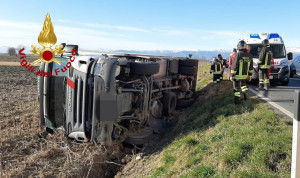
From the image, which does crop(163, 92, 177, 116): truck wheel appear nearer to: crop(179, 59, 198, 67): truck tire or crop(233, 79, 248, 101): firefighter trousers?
crop(179, 59, 198, 67): truck tire

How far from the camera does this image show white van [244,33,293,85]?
10148 millimetres

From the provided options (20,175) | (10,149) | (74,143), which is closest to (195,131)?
(74,143)

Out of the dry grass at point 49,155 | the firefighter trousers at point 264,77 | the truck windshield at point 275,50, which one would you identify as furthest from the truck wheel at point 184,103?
the truck windshield at point 275,50

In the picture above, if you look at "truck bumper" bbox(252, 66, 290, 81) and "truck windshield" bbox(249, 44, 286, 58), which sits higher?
"truck windshield" bbox(249, 44, 286, 58)

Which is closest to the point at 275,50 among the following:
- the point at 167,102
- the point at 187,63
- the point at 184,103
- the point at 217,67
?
the point at 217,67

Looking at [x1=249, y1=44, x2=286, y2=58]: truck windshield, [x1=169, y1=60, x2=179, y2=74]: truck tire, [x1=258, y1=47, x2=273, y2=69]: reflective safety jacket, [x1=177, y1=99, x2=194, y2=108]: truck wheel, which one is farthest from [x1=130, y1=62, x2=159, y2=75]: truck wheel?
[x1=249, y1=44, x2=286, y2=58]: truck windshield

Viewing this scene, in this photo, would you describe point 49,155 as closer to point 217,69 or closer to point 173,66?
point 173,66

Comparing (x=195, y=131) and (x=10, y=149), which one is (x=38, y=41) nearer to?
(x=10, y=149)

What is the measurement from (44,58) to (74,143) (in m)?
1.93

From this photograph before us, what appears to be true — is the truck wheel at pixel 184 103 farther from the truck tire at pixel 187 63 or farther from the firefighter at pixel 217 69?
the firefighter at pixel 217 69

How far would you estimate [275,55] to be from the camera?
34.8ft

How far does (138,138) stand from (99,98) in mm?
1520

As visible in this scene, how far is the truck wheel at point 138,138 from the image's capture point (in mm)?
5836

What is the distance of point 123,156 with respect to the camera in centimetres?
563
